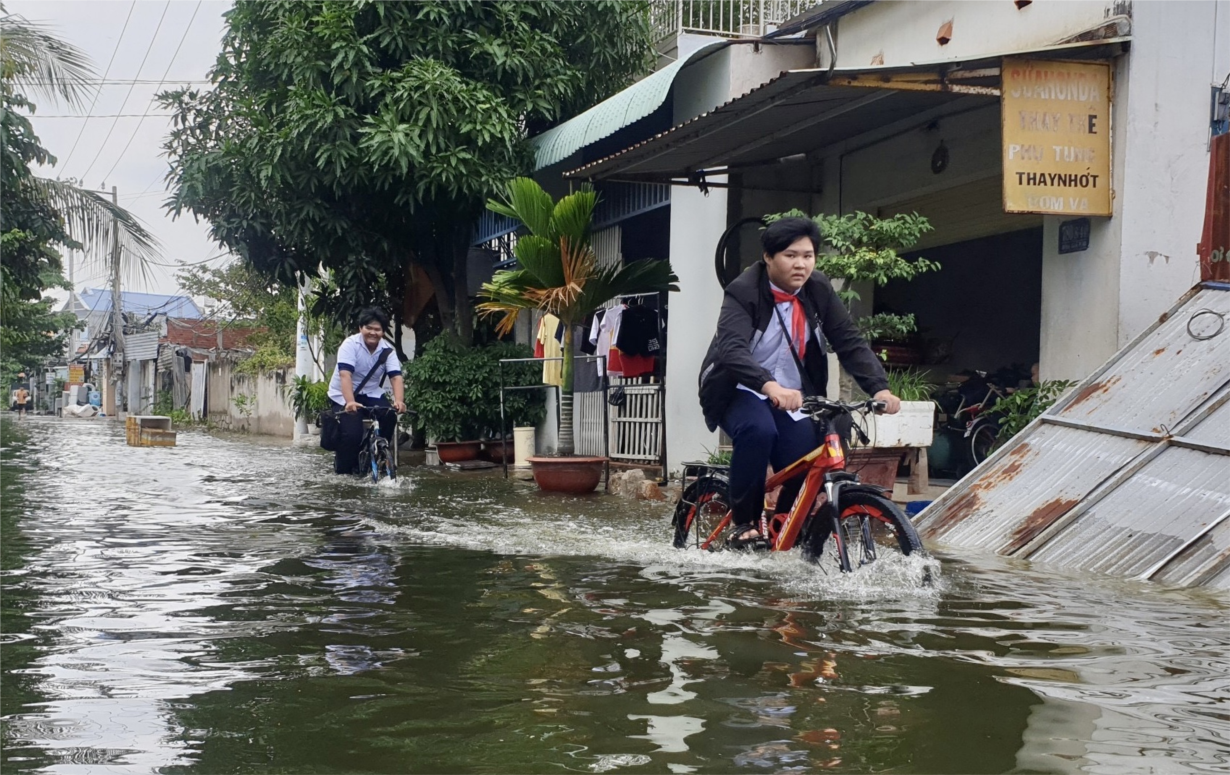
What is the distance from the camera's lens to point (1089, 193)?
853 cm

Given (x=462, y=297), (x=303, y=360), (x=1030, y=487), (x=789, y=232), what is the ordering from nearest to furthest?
(x=789, y=232) → (x=1030, y=487) → (x=462, y=297) → (x=303, y=360)

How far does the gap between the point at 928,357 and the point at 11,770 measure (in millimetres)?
12280

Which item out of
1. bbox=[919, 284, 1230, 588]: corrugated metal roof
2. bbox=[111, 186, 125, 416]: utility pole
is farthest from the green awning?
bbox=[111, 186, 125, 416]: utility pole

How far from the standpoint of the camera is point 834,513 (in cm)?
529

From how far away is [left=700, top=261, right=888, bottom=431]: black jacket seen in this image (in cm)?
551

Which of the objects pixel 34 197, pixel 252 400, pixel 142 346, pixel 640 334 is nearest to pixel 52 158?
pixel 34 197

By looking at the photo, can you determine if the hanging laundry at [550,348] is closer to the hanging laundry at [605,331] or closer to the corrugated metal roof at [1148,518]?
the hanging laundry at [605,331]

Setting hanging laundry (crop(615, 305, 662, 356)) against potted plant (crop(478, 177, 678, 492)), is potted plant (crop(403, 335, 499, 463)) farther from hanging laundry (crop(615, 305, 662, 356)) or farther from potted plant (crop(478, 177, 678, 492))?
hanging laundry (crop(615, 305, 662, 356))

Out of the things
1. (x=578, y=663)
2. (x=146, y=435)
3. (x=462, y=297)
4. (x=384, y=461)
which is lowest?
(x=578, y=663)

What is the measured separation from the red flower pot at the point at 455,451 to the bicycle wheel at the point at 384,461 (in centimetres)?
402

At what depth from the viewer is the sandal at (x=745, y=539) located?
5879 millimetres

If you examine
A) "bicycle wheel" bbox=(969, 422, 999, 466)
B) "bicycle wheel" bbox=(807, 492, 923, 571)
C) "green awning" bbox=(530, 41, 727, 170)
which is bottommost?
Result: "bicycle wheel" bbox=(807, 492, 923, 571)

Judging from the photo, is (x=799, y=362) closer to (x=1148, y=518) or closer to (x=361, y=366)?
(x=1148, y=518)

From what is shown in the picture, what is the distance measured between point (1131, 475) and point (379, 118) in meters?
9.94
